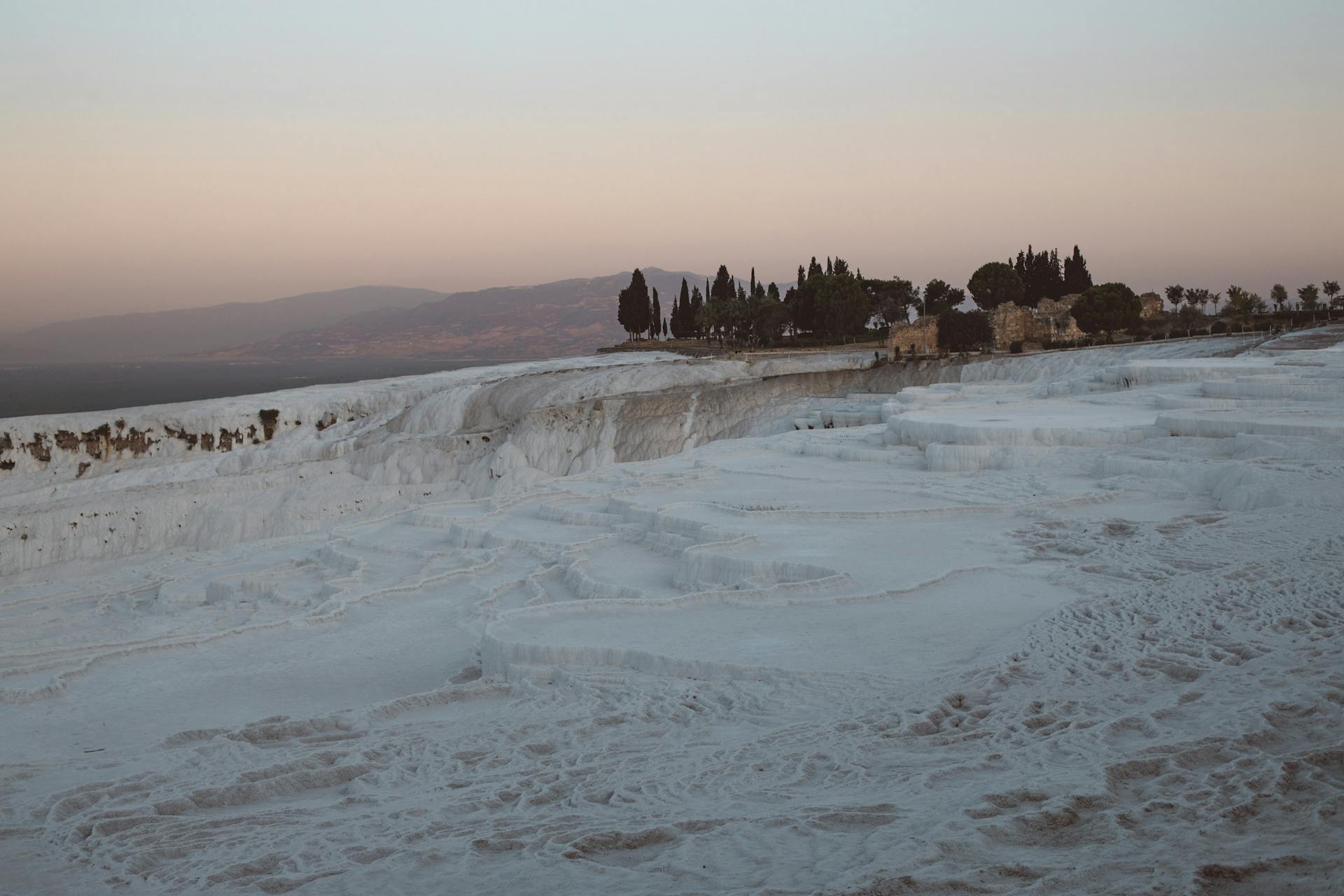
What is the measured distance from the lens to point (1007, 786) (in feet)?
17.9

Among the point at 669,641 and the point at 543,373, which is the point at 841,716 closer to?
the point at 669,641

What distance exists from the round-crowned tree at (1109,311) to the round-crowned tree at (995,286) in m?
7.81

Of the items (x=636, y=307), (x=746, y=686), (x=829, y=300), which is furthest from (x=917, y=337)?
(x=746, y=686)

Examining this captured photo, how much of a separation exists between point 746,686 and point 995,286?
56360mm

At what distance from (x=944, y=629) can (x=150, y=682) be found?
273 inches

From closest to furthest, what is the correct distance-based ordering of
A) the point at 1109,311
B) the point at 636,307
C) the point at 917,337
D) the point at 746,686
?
the point at 746,686 < the point at 917,337 < the point at 1109,311 < the point at 636,307

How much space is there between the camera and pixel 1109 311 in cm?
5006

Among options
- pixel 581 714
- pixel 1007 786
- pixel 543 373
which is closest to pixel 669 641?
pixel 581 714

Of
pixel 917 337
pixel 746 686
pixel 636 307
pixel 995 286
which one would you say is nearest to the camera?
pixel 746 686

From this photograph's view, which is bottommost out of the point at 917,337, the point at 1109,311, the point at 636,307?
the point at 917,337

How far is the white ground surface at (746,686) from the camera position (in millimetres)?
5051

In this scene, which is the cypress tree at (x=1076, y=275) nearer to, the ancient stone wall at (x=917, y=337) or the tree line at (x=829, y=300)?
the tree line at (x=829, y=300)

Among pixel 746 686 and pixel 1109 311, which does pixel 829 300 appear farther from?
pixel 746 686

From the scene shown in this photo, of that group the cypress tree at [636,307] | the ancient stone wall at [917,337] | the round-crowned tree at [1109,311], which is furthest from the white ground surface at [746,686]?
the cypress tree at [636,307]
